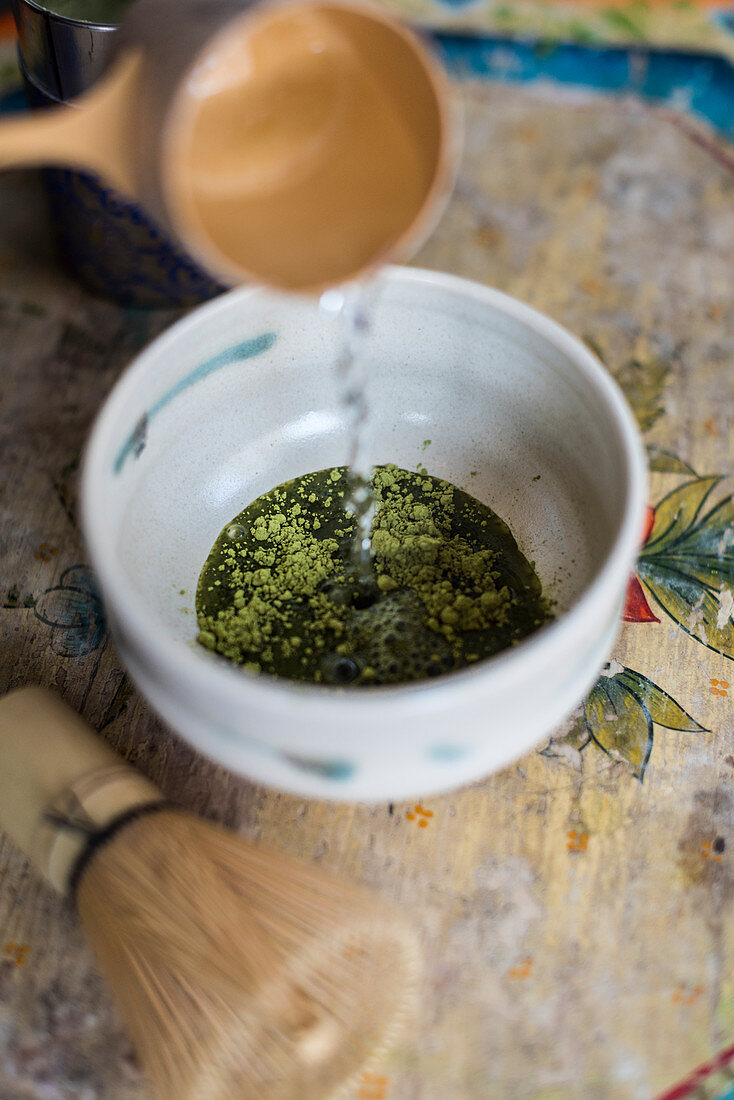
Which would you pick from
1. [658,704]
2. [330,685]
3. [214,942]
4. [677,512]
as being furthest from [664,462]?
[214,942]

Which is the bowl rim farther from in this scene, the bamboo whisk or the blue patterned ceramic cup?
the blue patterned ceramic cup

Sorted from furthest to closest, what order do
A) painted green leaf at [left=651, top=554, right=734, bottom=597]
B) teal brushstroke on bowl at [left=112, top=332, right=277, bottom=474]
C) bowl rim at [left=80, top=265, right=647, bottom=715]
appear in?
painted green leaf at [left=651, top=554, right=734, bottom=597], teal brushstroke on bowl at [left=112, top=332, right=277, bottom=474], bowl rim at [left=80, top=265, right=647, bottom=715]

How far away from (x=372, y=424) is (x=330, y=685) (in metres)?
0.19

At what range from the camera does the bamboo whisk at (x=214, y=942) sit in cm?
40


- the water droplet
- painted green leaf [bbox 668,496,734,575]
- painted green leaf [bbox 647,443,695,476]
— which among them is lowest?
painted green leaf [bbox 668,496,734,575]

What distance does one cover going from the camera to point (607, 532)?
0.49 meters

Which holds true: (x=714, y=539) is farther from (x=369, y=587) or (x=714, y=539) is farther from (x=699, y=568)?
(x=369, y=587)

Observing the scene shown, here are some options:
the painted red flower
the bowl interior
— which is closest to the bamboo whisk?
the bowl interior

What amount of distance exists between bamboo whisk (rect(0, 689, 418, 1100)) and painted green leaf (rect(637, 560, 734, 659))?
0.25m

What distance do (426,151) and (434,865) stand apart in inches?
13.3

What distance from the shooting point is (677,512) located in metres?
0.63

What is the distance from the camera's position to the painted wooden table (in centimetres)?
44

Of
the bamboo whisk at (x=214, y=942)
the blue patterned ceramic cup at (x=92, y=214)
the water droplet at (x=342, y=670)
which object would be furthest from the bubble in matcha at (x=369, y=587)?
the blue patterned ceramic cup at (x=92, y=214)

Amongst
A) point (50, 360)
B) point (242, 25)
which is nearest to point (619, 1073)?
point (242, 25)
